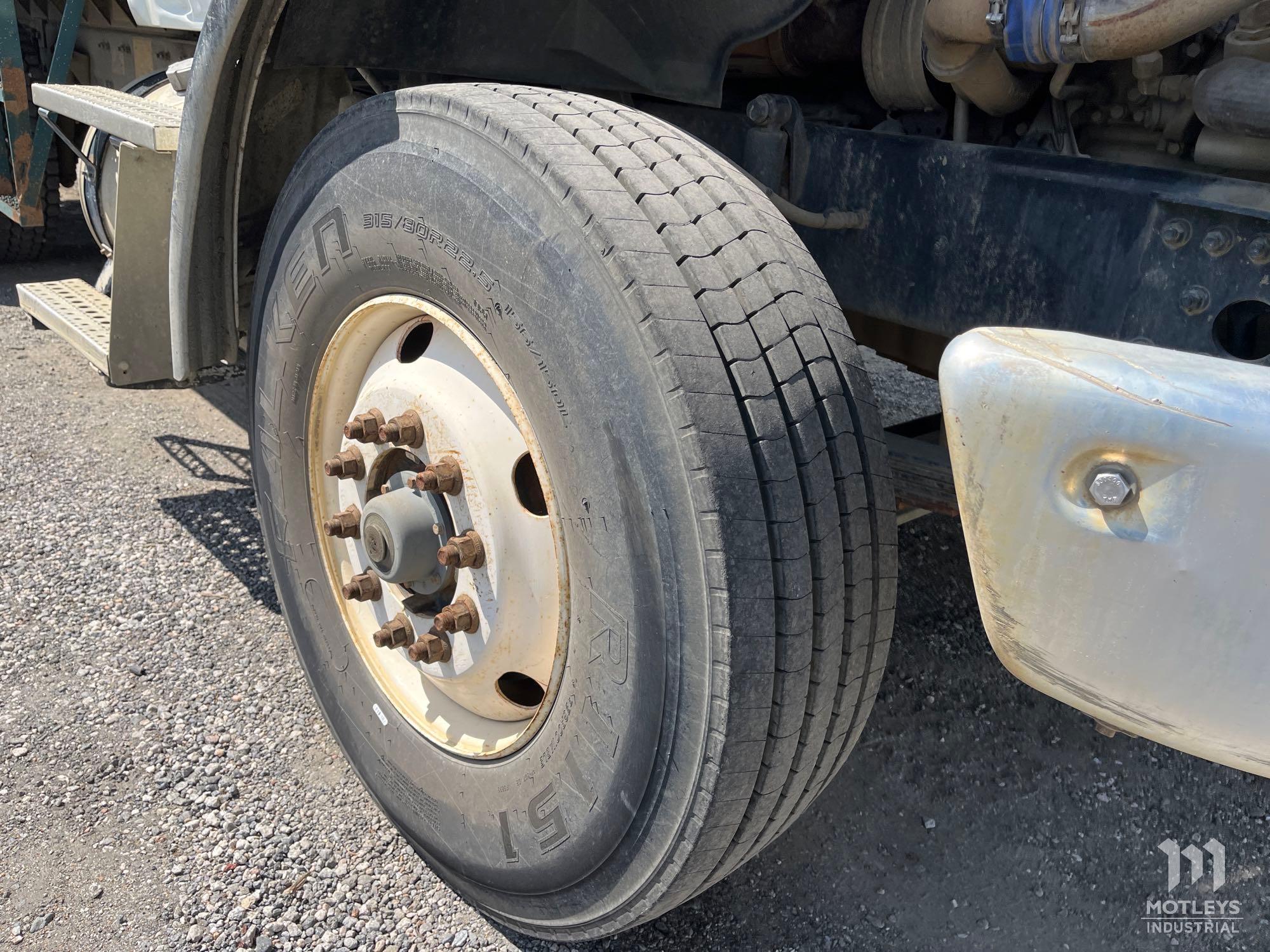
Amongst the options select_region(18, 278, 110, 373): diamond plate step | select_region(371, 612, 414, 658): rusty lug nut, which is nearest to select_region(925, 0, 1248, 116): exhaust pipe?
select_region(371, 612, 414, 658): rusty lug nut

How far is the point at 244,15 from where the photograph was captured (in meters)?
1.84

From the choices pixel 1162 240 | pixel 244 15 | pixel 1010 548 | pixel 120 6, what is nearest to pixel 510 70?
pixel 244 15

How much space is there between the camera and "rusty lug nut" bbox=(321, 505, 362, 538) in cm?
187

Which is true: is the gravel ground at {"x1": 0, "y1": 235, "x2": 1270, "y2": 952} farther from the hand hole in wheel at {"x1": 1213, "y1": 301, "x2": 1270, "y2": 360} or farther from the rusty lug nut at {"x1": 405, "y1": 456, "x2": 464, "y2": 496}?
the hand hole in wheel at {"x1": 1213, "y1": 301, "x2": 1270, "y2": 360}

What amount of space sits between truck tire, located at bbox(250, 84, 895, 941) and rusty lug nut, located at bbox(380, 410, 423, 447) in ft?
0.04

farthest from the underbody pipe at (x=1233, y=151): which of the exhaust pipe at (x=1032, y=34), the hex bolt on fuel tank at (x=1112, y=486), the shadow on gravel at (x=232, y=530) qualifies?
the shadow on gravel at (x=232, y=530)

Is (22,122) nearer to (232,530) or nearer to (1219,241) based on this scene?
(232,530)

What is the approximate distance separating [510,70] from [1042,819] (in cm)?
181

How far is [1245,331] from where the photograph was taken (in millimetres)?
1519

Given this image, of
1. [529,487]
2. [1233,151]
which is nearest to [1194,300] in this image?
[1233,151]

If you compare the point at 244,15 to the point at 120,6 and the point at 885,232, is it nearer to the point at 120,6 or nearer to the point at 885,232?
the point at 885,232

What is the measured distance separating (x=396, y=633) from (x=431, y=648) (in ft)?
0.36

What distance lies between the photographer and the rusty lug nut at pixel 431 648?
5.71ft

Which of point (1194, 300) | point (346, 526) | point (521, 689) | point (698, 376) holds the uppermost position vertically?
point (1194, 300)
